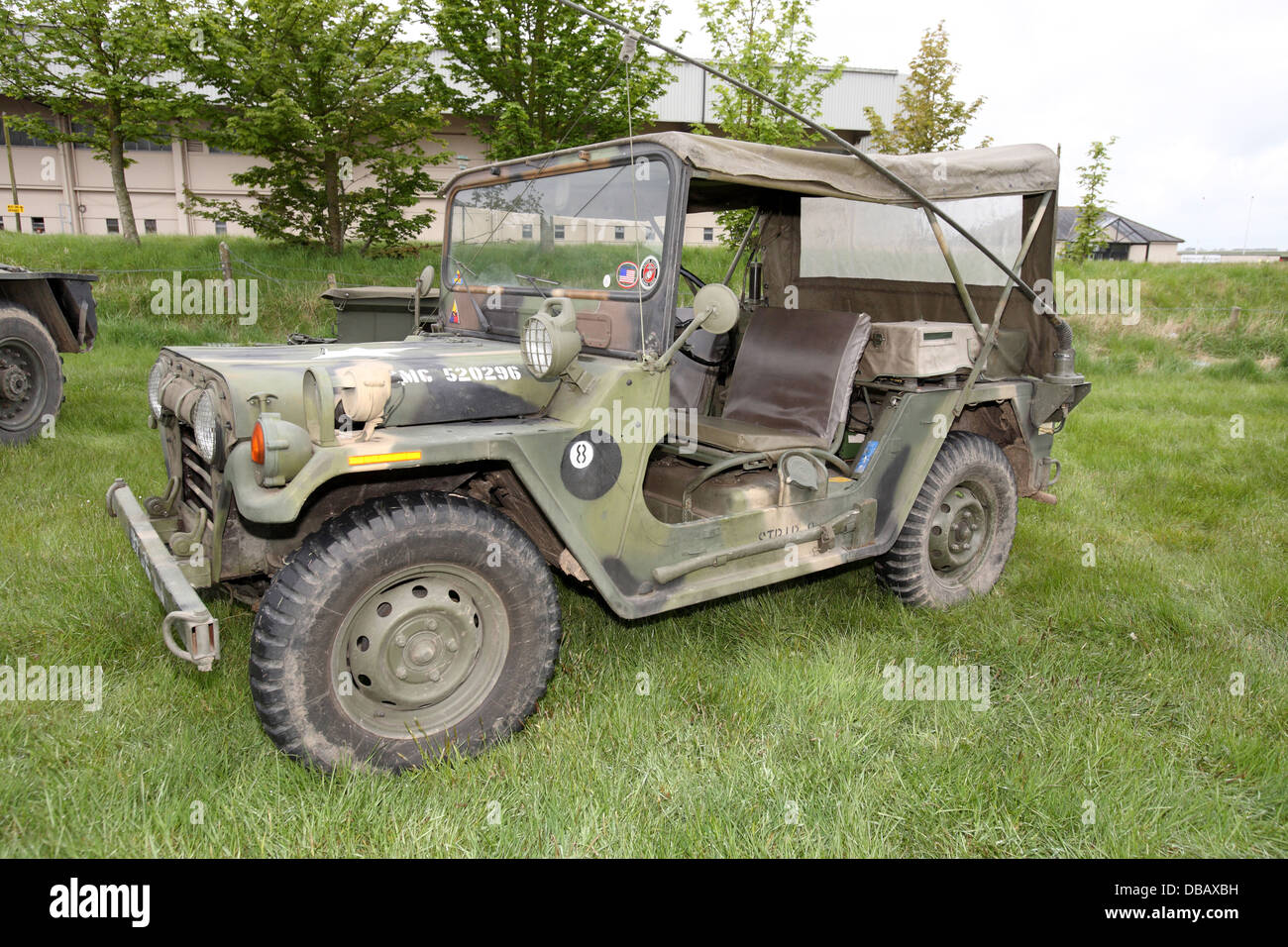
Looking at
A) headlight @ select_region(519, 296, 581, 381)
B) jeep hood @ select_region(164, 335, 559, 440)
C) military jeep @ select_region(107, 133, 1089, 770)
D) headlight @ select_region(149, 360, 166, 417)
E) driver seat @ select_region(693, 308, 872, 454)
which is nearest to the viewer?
military jeep @ select_region(107, 133, 1089, 770)

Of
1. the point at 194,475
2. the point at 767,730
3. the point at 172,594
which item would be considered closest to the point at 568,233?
the point at 194,475

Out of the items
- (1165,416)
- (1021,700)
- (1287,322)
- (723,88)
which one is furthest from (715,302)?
(1287,322)

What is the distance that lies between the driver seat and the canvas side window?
2.83 ft

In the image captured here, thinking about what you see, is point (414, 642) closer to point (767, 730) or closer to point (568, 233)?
point (767, 730)

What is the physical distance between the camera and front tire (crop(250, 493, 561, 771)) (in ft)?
8.96

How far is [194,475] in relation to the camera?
3504 mm

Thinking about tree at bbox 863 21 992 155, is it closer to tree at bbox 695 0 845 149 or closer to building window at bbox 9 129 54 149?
tree at bbox 695 0 845 149

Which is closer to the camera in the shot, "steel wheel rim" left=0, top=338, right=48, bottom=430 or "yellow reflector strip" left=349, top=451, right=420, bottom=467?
"yellow reflector strip" left=349, top=451, right=420, bottom=467

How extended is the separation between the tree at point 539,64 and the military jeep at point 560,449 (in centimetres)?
789

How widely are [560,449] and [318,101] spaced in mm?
12805

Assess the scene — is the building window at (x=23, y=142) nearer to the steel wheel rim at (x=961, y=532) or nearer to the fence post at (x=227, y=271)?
the fence post at (x=227, y=271)

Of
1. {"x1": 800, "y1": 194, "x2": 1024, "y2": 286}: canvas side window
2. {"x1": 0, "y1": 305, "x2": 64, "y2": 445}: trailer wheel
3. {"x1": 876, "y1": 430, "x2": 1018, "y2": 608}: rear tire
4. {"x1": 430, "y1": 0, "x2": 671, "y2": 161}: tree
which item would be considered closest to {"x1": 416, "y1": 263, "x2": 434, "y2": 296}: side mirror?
{"x1": 800, "y1": 194, "x2": 1024, "y2": 286}: canvas side window

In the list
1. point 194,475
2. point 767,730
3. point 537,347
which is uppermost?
point 537,347
